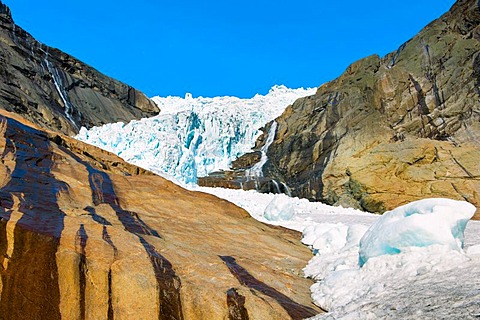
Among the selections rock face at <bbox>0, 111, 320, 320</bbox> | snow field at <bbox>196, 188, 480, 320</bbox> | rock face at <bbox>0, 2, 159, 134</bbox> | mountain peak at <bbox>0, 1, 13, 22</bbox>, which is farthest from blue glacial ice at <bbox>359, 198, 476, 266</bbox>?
mountain peak at <bbox>0, 1, 13, 22</bbox>

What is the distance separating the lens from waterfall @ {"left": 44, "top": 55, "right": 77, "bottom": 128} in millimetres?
54344

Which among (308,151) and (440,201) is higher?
(308,151)

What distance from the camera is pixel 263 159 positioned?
45031 millimetres

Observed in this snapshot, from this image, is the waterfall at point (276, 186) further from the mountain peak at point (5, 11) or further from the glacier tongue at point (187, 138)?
the mountain peak at point (5, 11)

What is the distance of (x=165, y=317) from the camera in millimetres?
5285

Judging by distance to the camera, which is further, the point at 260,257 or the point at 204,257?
the point at 260,257

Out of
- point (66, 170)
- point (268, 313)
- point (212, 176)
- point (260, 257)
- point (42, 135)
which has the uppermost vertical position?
point (212, 176)

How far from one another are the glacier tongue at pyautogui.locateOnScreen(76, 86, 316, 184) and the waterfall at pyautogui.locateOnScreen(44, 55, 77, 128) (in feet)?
44.1

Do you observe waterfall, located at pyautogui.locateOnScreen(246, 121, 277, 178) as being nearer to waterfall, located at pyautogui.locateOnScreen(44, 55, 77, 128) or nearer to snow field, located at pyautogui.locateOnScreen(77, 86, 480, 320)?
waterfall, located at pyautogui.locateOnScreen(44, 55, 77, 128)

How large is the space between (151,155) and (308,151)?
15979mm

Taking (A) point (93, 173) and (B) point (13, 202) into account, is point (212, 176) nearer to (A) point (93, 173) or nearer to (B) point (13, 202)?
(A) point (93, 173)

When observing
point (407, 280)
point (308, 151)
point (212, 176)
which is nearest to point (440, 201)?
point (407, 280)

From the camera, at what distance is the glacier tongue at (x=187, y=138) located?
38.1 m

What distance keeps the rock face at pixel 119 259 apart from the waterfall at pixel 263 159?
31.0 metres
